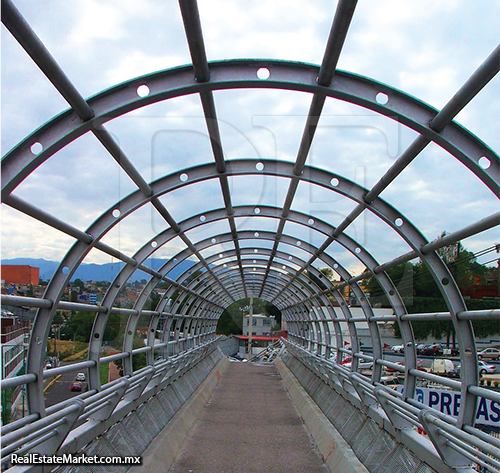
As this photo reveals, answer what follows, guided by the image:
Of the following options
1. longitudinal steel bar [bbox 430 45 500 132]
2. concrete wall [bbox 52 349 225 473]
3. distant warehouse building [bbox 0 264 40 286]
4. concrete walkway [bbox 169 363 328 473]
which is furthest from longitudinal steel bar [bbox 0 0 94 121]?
concrete walkway [bbox 169 363 328 473]

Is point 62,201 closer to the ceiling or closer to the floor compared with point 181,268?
closer to the floor

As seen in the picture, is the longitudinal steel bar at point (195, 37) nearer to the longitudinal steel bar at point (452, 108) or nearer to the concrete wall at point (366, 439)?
the longitudinal steel bar at point (452, 108)

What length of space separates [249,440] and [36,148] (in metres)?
8.77

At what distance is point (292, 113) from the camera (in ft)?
19.7

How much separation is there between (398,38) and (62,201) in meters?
4.16

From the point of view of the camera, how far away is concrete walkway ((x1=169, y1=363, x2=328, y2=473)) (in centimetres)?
955

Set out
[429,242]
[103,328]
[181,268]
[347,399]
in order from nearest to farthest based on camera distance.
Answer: [429,242]
[103,328]
[347,399]
[181,268]

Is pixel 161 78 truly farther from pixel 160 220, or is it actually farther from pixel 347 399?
pixel 347 399

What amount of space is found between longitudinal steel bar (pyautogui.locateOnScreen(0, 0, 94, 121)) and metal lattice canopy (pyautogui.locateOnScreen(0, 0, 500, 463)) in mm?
15

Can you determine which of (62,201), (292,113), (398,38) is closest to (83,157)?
(62,201)

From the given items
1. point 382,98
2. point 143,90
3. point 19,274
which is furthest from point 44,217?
point 382,98

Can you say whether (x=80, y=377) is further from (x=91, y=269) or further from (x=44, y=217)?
(x=44, y=217)

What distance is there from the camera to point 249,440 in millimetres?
11406

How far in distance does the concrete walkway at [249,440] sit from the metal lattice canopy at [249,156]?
1740mm
